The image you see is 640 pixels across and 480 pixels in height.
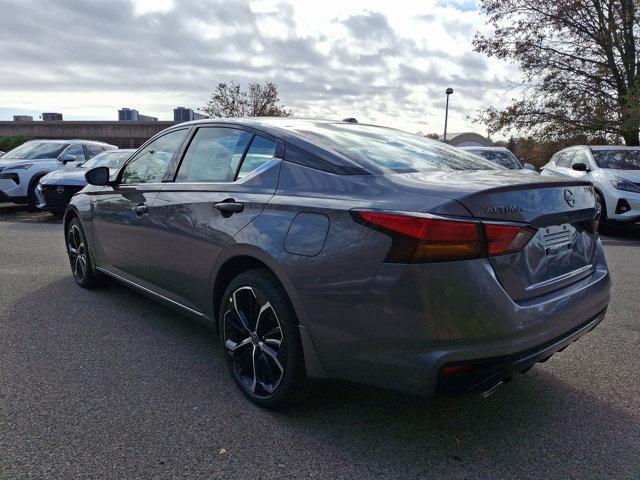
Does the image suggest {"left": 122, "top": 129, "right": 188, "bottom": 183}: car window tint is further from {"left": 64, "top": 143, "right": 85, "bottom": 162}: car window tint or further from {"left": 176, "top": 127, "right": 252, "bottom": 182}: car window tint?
{"left": 64, "top": 143, "right": 85, "bottom": 162}: car window tint

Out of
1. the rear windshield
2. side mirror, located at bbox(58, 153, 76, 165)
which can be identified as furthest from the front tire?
side mirror, located at bbox(58, 153, 76, 165)

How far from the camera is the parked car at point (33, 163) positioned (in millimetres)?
11633

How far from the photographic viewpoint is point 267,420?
9.18 ft

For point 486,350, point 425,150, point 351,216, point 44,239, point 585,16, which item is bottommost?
point 44,239

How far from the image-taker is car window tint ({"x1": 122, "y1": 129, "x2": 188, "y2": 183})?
12.9 ft

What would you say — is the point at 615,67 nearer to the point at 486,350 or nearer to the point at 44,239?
the point at 44,239

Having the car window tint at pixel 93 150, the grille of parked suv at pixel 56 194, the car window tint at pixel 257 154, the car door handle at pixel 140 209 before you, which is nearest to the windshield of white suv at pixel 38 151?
the car window tint at pixel 93 150

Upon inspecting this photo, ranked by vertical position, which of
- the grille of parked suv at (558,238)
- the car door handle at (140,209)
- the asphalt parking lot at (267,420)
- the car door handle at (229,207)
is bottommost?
the asphalt parking lot at (267,420)

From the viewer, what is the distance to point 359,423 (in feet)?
9.10

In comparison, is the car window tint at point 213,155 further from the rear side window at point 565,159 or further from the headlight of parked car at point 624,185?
the rear side window at point 565,159

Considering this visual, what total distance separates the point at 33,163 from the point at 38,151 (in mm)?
920

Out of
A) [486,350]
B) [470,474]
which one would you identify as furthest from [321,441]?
[486,350]

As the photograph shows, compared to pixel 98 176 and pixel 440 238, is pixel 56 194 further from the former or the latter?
pixel 440 238

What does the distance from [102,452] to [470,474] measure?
169 centimetres
